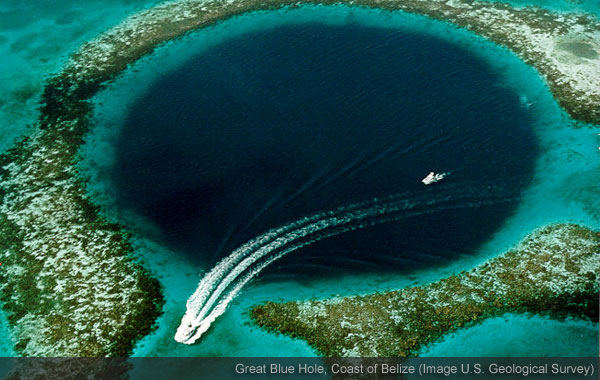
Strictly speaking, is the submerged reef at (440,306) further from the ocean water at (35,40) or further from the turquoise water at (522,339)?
the ocean water at (35,40)

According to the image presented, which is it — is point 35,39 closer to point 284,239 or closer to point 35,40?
point 35,40

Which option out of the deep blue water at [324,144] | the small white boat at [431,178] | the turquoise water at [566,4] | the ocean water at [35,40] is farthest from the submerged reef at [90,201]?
the small white boat at [431,178]

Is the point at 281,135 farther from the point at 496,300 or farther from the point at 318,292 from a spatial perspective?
the point at 496,300

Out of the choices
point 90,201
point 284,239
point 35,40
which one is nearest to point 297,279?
point 284,239

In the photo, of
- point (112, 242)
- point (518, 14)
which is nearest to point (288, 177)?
point (112, 242)
